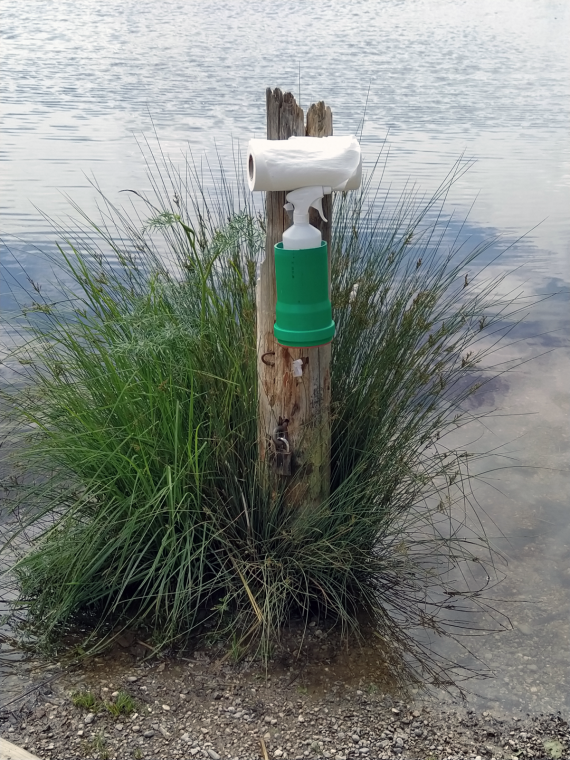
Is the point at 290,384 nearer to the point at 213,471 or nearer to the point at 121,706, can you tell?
the point at 213,471

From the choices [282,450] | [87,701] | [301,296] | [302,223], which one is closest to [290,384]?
[282,450]

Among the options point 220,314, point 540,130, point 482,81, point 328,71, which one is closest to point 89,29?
point 328,71

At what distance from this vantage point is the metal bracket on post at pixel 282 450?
8.68 ft

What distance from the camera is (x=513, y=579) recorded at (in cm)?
336

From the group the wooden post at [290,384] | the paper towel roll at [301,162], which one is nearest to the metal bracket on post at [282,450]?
the wooden post at [290,384]

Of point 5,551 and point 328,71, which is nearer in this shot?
point 5,551

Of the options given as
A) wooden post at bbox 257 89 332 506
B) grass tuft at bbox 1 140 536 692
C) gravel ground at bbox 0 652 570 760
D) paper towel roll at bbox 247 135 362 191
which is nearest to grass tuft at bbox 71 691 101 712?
gravel ground at bbox 0 652 570 760

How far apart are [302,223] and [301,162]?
186 mm

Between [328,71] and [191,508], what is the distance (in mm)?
13157

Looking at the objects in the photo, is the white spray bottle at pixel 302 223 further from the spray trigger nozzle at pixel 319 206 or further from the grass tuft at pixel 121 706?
the grass tuft at pixel 121 706

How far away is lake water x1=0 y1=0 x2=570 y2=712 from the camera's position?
378cm

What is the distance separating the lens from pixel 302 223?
2.40 metres

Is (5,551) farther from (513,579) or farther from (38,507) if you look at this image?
(513,579)

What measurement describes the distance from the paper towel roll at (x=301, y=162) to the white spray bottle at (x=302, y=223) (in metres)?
0.02
